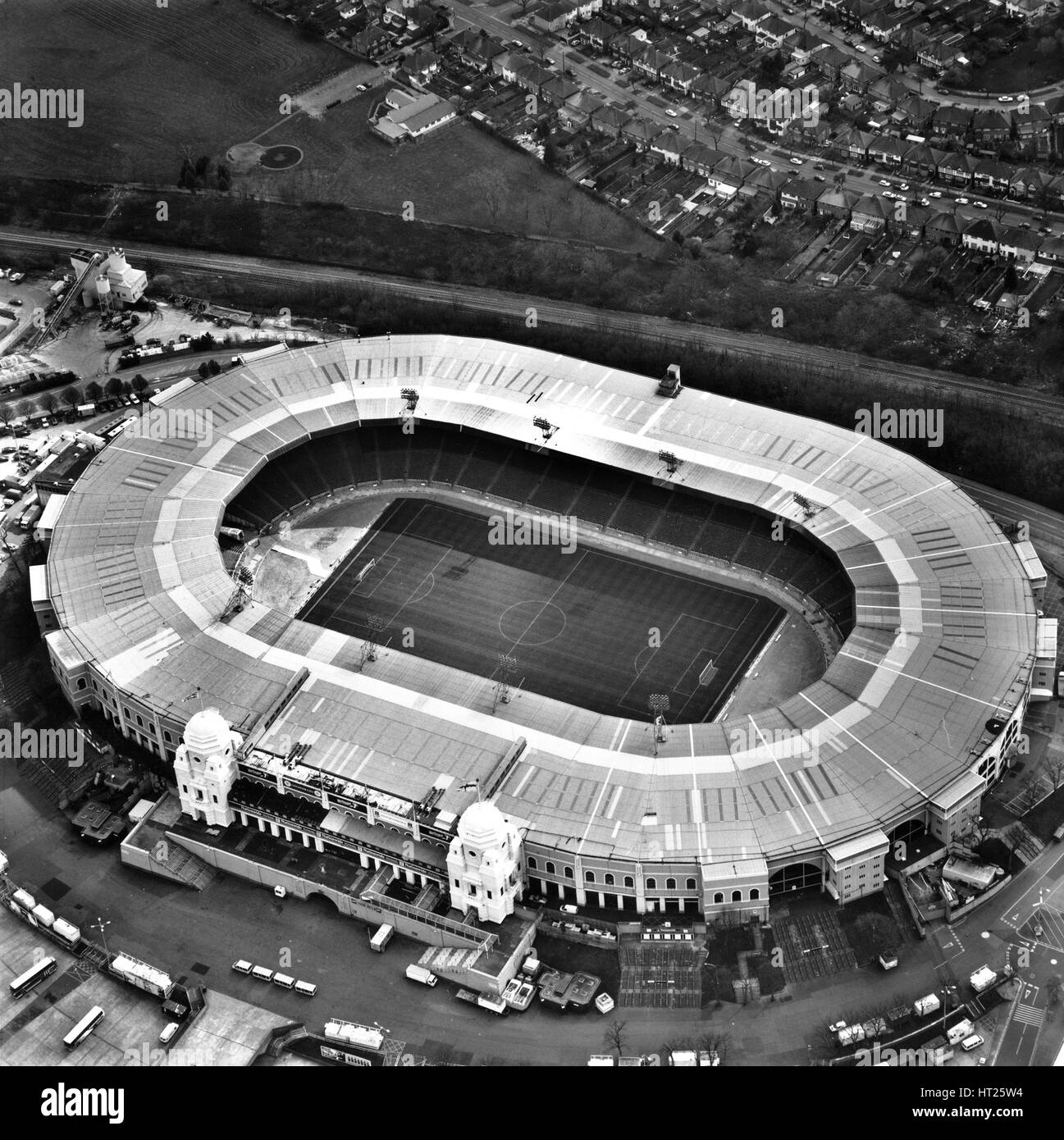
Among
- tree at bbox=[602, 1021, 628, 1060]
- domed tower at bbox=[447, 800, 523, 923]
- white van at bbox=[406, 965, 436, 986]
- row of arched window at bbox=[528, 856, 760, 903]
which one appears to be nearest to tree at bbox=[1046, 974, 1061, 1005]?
row of arched window at bbox=[528, 856, 760, 903]

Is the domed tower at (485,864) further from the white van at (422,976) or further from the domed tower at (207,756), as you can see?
the domed tower at (207,756)

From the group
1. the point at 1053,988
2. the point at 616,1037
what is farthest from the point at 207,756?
the point at 1053,988

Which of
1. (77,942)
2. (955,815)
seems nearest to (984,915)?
(955,815)

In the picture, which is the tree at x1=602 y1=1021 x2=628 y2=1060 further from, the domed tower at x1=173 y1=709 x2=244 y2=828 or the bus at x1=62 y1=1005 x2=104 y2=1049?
the bus at x1=62 y1=1005 x2=104 y2=1049

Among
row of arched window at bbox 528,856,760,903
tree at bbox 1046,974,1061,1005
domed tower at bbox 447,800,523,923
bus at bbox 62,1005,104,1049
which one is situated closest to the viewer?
bus at bbox 62,1005,104,1049

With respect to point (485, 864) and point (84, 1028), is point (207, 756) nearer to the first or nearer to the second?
point (84, 1028)

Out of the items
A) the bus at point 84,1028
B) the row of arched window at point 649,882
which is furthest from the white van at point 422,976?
the bus at point 84,1028

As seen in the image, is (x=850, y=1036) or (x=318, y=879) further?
(x=318, y=879)

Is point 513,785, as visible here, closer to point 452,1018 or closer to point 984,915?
point 452,1018
